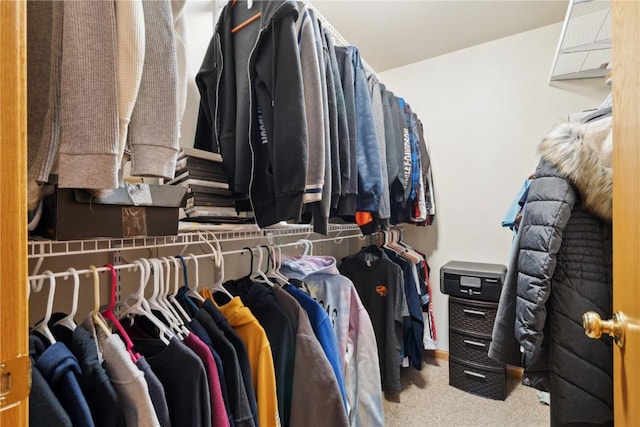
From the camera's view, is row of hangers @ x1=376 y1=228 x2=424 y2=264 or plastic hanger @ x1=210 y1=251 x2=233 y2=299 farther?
row of hangers @ x1=376 y1=228 x2=424 y2=264

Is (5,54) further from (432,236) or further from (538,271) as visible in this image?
(432,236)

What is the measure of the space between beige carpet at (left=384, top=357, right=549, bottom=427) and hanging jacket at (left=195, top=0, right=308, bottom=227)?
1.61 m

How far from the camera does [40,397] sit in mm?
486

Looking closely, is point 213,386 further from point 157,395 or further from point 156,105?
point 156,105

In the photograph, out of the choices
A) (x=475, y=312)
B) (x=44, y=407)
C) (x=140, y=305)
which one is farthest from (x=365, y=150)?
(x=475, y=312)

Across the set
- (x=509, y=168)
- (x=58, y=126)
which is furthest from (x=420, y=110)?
(x=58, y=126)

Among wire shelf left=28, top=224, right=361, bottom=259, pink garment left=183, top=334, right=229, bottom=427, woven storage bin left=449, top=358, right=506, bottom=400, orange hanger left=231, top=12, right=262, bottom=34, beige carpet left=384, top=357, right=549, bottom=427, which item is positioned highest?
orange hanger left=231, top=12, right=262, bottom=34

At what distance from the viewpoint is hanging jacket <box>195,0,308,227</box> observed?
0.92 meters

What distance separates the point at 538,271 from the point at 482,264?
1619mm

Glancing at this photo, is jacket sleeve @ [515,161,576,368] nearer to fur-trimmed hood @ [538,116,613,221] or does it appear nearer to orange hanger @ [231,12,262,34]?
fur-trimmed hood @ [538,116,613,221]

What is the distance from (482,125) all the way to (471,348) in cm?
173

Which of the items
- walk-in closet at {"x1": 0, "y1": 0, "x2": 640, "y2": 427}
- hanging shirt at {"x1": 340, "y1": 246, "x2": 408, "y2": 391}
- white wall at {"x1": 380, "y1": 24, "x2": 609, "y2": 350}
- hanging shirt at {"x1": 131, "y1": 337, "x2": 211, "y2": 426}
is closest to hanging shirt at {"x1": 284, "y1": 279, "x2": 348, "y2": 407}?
walk-in closet at {"x1": 0, "y1": 0, "x2": 640, "y2": 427}

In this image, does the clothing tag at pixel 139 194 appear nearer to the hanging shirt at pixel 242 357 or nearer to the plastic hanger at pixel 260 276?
the hanging shirt at pixel 242 357

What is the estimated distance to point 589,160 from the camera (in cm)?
96
